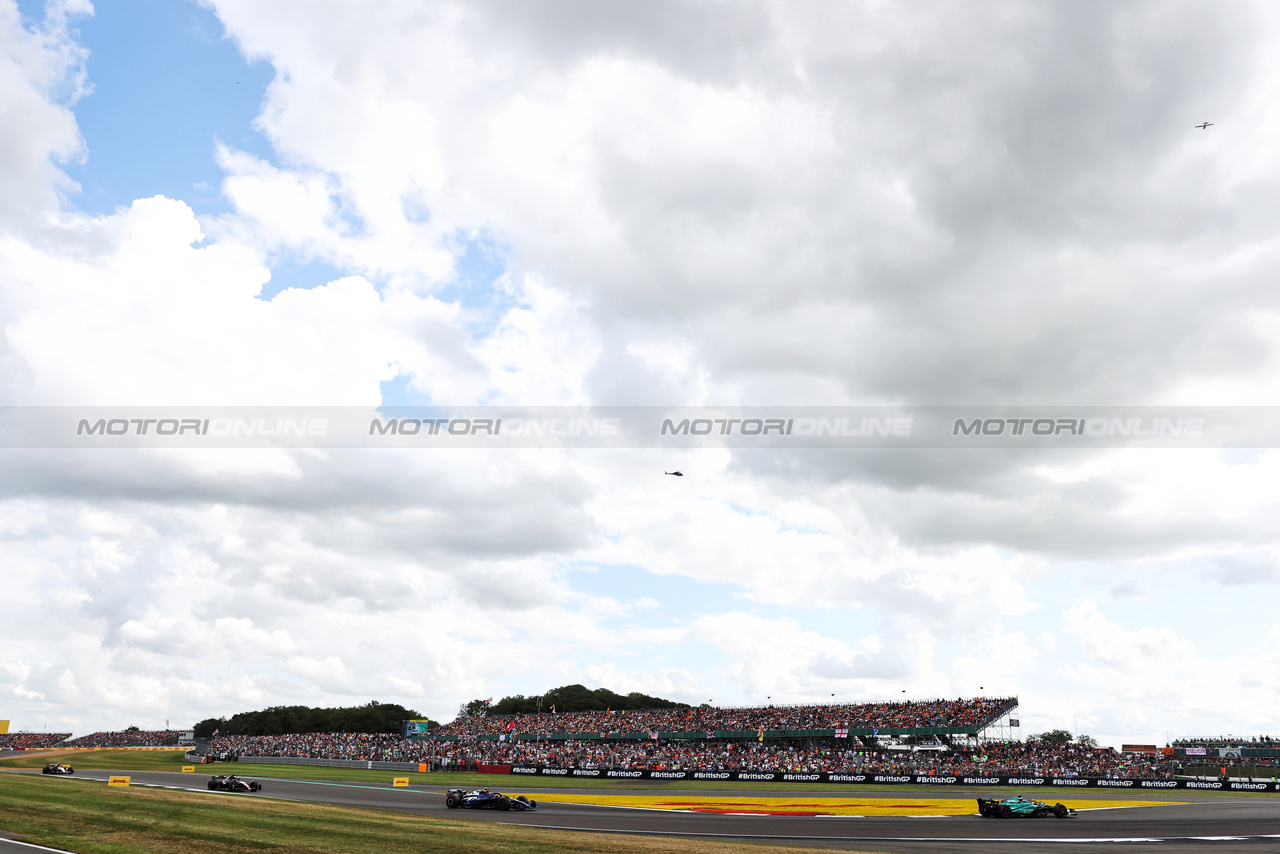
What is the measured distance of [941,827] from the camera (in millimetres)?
32719

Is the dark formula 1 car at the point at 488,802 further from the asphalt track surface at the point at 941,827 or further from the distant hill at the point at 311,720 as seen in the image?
the distant hill at the point at 311,720

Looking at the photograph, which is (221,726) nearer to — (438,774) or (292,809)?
(438,774)

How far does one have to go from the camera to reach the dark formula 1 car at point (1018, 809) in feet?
121

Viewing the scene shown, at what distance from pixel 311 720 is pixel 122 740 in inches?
1641

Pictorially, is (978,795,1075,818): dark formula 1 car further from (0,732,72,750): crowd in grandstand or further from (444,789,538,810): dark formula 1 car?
(0,732,72,750): crowd in grandstand

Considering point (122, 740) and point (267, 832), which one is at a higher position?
point (267, 832)

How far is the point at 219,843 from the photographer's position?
25688mm

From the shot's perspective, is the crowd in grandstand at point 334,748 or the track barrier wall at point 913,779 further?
the crowd in grandstand at point 334,748

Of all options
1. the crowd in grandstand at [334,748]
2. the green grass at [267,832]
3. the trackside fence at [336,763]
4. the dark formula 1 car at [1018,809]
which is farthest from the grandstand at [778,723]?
the green grass at [267,832]

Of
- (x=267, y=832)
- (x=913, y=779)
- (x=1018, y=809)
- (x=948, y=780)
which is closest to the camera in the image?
(x=267, y=832)

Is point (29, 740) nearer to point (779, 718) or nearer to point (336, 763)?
point (336, 763)

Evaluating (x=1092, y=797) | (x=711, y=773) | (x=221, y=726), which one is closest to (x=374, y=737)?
(x=711, y=773)

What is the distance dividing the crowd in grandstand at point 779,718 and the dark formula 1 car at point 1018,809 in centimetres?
3957

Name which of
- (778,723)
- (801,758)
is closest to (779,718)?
(778,723)
